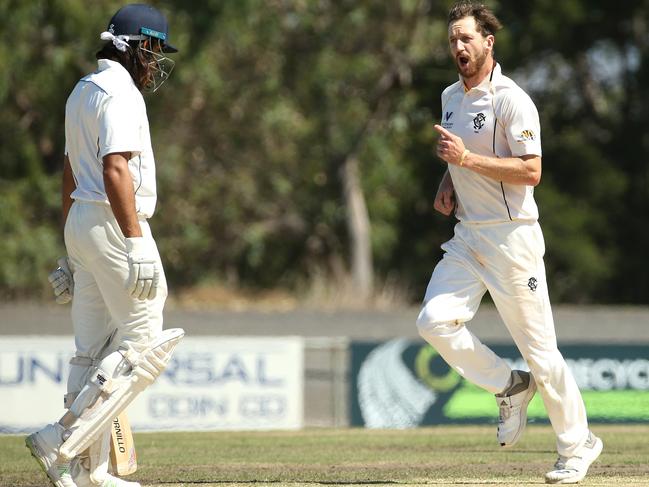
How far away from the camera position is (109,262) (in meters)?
5.91

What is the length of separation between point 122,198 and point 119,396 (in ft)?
2.95

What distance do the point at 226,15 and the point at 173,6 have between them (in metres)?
0.96

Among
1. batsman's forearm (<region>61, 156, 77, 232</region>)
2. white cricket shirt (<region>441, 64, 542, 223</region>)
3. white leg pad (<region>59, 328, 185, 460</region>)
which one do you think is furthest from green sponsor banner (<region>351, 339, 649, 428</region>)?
white leg pad (<region>59, 328, 185, 460</region>)

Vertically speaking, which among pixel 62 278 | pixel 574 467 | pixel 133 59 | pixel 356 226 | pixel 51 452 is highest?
pixel 133 59

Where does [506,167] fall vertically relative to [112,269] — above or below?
above

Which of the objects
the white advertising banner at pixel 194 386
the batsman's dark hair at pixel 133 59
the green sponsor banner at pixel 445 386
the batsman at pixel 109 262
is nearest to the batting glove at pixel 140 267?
the batsman at pixel 109 262

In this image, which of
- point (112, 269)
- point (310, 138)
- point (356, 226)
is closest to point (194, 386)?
point (112, 269)

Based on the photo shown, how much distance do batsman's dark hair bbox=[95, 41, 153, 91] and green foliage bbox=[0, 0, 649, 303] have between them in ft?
55.8

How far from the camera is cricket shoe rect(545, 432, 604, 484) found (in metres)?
6.48

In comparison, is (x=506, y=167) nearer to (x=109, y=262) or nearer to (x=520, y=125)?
(x=520, y=125)

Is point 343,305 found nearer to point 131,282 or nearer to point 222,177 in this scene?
point 222,177

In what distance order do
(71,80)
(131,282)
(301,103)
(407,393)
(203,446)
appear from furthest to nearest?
(301,103)
(71,80)
(407,393)
(203,446)
(131,282)

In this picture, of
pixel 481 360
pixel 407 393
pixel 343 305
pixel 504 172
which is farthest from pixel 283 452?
pixel 343 305

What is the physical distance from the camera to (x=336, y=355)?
15898 mm
